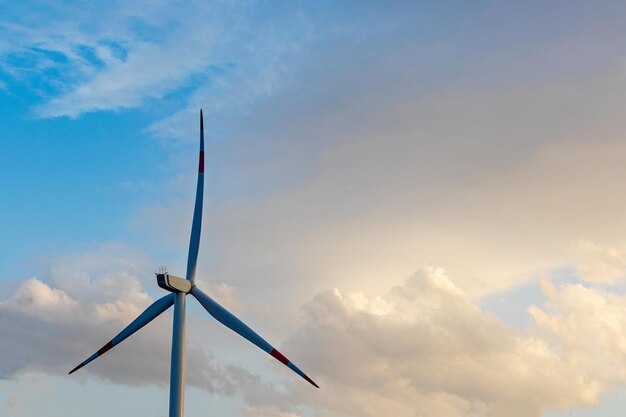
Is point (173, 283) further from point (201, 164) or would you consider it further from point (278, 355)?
point (201, 164)

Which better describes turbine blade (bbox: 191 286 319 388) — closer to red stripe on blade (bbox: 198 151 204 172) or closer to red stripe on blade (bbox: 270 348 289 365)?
red stripe on blade (bbox: 270 348 289 365)

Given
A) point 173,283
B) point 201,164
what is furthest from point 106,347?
point 201,164

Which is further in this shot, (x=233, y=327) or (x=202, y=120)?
(x=202, y=120)

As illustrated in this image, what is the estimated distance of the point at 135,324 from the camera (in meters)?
127

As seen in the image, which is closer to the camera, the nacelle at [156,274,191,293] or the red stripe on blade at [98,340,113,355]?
the nacelle at [156,274,191,293]

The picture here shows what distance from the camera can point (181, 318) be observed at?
11919 cm

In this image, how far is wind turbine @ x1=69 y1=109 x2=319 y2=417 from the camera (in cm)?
11444

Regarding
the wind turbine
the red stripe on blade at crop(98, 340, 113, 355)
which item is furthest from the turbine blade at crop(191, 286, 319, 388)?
the red stripe on blade at crop(98, 340, 113, 355)

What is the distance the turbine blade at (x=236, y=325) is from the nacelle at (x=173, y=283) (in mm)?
2470

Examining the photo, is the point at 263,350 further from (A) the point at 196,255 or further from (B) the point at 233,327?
(A) the point at 196,255

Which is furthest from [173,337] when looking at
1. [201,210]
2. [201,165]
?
[201,165]

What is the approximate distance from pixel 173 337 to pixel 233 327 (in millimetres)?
10245

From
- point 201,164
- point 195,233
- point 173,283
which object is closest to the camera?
point 173,283

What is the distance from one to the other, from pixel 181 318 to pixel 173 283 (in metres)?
5.72
